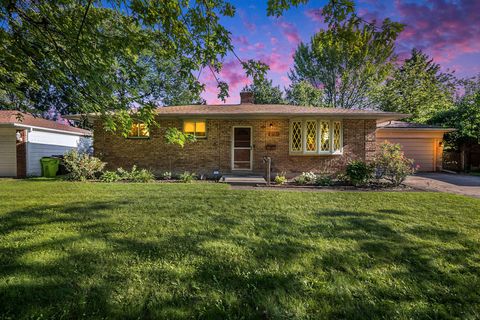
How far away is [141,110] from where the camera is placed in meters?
3.53

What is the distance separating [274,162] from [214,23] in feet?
25.9

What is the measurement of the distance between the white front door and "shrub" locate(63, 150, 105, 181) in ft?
19.2

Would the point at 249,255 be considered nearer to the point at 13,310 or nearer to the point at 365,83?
the point at 13,310

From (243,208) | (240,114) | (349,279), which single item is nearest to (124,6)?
(243,208)

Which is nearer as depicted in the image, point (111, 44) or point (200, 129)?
point (111, 44)

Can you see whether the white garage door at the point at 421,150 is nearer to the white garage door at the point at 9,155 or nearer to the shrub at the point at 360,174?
the shrub at the point at 360,174

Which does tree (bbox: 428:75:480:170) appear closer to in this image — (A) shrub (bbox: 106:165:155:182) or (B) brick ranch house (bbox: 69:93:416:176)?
(B) brick ranch house (bbox: 69:93:416:176)

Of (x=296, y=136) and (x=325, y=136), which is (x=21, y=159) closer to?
(x=296, y=136)

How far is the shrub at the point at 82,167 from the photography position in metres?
9.51

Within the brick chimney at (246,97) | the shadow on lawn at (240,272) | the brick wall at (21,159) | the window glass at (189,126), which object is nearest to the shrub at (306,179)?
the shadow on lawn at (240,272)

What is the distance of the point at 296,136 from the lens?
1070 centimetres

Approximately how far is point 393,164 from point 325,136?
114 inches

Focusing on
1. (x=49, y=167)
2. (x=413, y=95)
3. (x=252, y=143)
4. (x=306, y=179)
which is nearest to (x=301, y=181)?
(x=306, y=179)

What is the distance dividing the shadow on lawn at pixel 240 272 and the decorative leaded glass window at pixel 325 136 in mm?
6558
